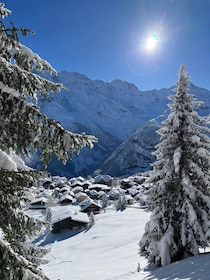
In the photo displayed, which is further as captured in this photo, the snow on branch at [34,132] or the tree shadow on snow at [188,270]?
the tree shadow on snow at [188,270]

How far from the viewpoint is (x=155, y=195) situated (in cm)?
1803

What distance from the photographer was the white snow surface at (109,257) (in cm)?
1488

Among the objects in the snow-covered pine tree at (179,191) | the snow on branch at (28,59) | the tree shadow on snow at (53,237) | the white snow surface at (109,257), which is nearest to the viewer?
the snow on branch at (28,59)

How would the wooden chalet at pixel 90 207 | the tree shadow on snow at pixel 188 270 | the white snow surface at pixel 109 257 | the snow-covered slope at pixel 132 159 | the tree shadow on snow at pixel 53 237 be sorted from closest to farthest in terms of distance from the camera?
1. the tree shadow on snow at pixel 188 270
2. the white snow surface at pixel 109 257
3. the tree shadow on snow at pixel 53 237
4. the wooden chalet at pixel 90 207
5. the snow-covered slope at pixel 132 159

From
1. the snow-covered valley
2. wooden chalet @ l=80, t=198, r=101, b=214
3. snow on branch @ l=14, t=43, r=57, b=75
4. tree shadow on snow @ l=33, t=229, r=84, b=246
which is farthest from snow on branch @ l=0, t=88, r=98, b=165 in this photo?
wooden chalet @ l=80, t=198, r=101, b=214

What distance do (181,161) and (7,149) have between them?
14.3 m

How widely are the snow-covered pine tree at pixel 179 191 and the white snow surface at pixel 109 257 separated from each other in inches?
42.5

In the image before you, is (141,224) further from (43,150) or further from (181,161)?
(43,150)

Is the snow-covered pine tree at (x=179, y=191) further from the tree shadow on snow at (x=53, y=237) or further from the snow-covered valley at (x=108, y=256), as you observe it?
the tree shadow on snow at (x=53, y=237)

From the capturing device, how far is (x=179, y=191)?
1775 centimetres

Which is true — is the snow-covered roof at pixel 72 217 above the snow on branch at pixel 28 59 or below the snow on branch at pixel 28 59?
below

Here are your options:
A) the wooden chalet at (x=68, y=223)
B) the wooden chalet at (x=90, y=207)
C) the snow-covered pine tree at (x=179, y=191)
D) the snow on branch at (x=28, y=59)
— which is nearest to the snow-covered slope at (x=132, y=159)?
the wooden chalet at (x=90, y=207)

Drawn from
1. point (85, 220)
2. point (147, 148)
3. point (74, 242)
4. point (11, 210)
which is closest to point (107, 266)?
point (74, 242)

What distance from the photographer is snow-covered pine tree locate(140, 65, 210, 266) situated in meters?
16.6
